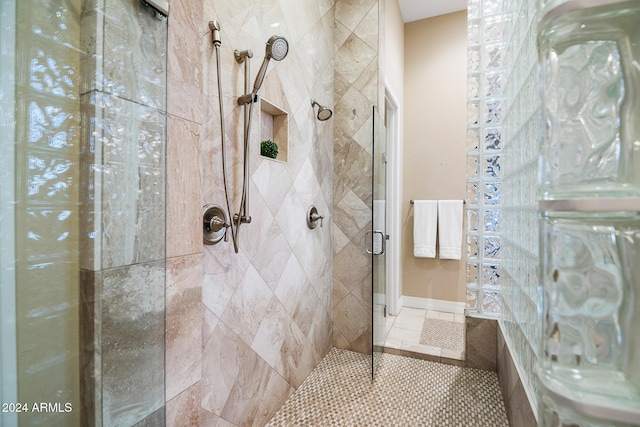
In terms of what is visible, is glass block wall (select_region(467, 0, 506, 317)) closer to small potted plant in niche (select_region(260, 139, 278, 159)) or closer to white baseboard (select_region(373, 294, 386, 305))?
white baseboard (select_region(373, 294, 386, 305))

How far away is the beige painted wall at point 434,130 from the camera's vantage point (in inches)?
125

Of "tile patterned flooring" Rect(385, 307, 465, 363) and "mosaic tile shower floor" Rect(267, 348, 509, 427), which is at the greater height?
"tile patterned flooring" Rect(385, 307, 465, 363)

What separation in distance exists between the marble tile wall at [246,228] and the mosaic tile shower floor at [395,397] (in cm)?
12

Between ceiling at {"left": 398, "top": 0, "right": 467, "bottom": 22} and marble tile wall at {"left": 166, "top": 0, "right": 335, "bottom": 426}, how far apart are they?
3.78 feet

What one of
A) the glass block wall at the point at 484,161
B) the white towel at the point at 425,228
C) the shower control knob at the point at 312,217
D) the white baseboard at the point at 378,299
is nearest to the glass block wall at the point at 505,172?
the glass block wall at the point at 484,161

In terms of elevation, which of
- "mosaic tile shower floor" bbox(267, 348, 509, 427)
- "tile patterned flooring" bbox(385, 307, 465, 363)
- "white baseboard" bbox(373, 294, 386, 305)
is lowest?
"mosaic tile shower floor" bbox(267, 348, 509, 427)

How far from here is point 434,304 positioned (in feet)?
10.9

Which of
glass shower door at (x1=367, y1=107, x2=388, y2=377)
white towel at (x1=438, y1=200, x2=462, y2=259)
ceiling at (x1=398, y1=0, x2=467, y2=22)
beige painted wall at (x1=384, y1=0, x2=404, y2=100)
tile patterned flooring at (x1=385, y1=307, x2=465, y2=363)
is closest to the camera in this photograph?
glass shower door at (x1=367, y1=107, x2=388, y2=377)

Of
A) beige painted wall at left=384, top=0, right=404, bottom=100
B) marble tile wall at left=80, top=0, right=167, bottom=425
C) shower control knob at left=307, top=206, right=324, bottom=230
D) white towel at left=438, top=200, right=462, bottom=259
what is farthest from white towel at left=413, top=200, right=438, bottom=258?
marble tile wall at left=80, top=0, right=167, bottom=425

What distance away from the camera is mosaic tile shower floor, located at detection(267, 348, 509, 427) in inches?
62.2

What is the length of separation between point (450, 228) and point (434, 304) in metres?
0.83

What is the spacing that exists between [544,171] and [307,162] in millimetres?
1590

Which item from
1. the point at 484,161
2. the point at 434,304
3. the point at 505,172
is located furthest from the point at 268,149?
the point at 434,304

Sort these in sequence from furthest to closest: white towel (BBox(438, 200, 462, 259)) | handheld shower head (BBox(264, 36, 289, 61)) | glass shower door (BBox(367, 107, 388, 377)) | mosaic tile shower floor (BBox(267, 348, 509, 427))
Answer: white towel (BBox(438, 200, 462, 259)) → glass shower door (BBox(367, 107, 388, 377)) → mosaic tile shower floor (BBox(267, 348, 509, 427)) → handheld shower head (BBox(264, 36, 289, 61))
